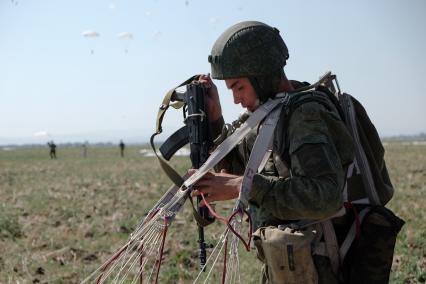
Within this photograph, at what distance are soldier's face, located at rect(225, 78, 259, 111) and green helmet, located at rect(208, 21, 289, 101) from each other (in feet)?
0.09

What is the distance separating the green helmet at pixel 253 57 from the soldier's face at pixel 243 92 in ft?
0.09

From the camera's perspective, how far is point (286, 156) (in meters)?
2.47

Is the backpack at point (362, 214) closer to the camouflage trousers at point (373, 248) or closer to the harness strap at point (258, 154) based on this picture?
the camouflage trousers at point (373, 248)

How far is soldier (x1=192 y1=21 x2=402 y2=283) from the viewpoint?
87.8 inches

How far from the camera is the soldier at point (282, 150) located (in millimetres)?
2230

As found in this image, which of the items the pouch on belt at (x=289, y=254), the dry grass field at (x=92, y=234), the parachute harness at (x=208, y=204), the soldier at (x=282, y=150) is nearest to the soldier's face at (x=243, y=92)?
the soldier at (x=282, y=150)

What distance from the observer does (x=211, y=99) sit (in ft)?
10.2

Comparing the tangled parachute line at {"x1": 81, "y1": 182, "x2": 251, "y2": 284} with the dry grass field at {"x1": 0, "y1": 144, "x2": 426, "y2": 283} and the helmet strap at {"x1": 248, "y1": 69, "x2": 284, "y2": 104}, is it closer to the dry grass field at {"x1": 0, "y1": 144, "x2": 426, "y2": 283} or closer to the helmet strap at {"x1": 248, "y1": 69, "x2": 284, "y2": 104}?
the helmet strap at {"x1": 248, "y1": 69, "x2": 284, "y2": 104}

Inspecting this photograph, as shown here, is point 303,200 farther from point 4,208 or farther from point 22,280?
point 4,208

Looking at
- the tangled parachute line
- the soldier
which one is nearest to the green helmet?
the soldier

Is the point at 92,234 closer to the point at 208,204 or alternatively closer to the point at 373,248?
the point at 208,204

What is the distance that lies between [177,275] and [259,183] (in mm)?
4529

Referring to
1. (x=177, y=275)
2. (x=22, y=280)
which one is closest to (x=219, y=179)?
(x=177, y=275)

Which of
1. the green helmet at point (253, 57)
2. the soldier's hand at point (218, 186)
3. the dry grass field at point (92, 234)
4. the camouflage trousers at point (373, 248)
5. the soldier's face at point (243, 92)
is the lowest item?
the dry grass field at point (92, 234)
